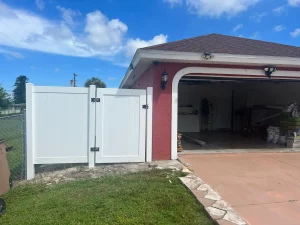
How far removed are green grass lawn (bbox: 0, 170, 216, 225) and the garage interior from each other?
17.1 ft

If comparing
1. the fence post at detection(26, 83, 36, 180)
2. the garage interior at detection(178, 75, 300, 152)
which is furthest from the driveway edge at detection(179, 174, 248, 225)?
the garage interior at detection(178, 75, 300, 152)

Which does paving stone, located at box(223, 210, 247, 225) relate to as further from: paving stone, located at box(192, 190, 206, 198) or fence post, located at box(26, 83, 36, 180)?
fence post, located at box(26, 83, 36, 180)

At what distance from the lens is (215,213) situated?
2969mm

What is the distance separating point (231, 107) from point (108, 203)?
456 inches

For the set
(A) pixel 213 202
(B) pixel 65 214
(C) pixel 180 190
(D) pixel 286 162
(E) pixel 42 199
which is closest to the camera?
(B) pixel 65 214

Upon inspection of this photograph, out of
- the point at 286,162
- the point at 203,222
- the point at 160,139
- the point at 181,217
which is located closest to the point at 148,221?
the point at 181,217

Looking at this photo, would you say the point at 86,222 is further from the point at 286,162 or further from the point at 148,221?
the point at 286,162

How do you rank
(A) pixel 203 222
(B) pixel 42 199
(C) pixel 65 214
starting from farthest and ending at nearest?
1. (B) pixel 42 199
2. (C) pixel 65 214
3. (A) pixel 203 222

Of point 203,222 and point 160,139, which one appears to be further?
point 160,139

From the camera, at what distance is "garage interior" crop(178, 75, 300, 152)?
10047 millimetres

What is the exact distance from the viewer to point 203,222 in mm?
2848

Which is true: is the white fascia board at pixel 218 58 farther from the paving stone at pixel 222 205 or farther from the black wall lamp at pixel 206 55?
the paving stone at pixel 222 205

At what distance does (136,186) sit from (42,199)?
1466 mm

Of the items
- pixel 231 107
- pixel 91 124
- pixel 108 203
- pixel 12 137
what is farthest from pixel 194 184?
pixel 231 107
